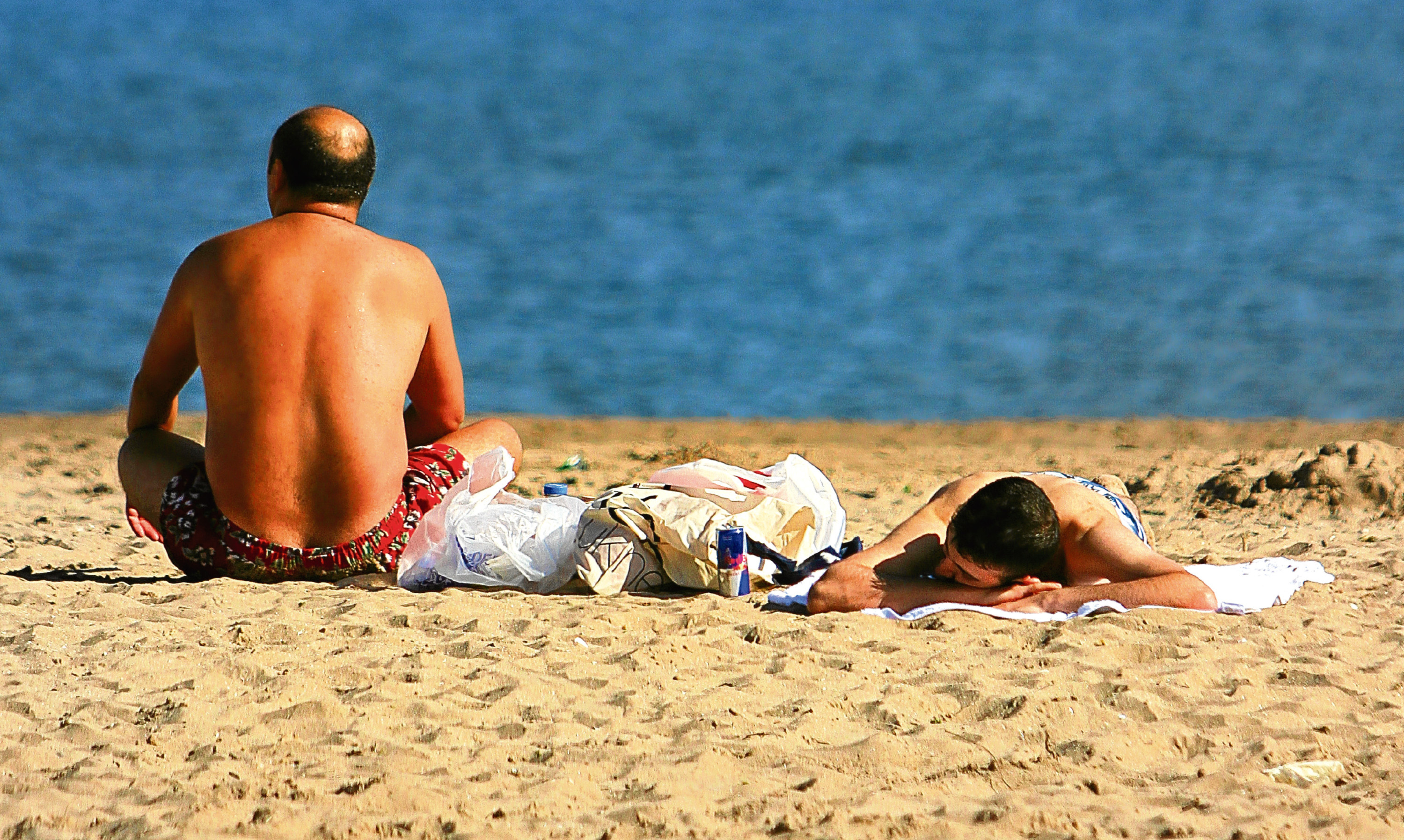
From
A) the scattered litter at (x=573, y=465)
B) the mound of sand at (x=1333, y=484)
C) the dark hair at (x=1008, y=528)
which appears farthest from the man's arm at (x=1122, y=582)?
the scattered litter at (x=573, y=465)

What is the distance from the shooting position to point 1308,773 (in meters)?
2.83

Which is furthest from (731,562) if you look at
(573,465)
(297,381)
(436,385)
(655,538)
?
(573,465)

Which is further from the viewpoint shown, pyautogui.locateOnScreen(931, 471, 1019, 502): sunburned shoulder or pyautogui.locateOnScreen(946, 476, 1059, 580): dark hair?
pyautogui.locateOnScreen(931, 471, 1019, 502): sunburned shoulder

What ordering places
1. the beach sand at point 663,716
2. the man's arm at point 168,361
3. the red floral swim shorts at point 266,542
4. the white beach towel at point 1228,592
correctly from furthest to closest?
the red floral swim shorts at point 266,542 < the man's arm at point 168,361 < the white beach towel at point 1228,592 < the beach sand at point 663,716

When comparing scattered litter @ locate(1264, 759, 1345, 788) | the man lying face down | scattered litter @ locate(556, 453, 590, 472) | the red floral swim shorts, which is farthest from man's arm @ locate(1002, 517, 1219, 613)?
scattered litter @ locate(556, 453, 590, 472)

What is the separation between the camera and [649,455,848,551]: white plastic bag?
15.5ft

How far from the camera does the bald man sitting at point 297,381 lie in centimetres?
407

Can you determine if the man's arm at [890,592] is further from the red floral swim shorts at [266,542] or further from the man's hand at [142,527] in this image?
the man's hand at [142,527]

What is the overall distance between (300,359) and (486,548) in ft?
2.92

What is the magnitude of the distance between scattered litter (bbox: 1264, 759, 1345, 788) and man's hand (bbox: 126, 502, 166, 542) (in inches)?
127

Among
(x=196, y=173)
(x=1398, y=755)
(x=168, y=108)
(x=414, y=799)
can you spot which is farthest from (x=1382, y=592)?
(x=168, y=108)

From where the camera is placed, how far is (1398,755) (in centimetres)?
294

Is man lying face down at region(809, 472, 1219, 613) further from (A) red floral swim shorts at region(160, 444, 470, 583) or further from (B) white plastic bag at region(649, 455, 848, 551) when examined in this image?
(A) red floral swim shorts at region(160, 444, 470, 583)

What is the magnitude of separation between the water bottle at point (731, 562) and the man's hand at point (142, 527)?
1.74 m
